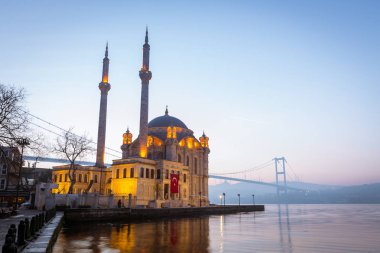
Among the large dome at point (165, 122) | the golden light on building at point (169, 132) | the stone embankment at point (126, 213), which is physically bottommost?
the stone embankment at point (126, 213)

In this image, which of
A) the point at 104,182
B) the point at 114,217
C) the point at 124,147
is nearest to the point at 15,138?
the point at 114,217

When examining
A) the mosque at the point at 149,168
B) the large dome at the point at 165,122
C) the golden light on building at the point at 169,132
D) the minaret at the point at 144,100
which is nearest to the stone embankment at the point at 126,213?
the mosque at the point at 149,168

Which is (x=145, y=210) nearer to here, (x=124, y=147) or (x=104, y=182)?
(x=104, y=182)

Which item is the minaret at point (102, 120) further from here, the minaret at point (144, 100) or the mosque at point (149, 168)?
the minaret at point (144, 100)

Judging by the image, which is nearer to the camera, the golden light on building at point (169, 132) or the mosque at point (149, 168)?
the mosque at point (149, 168)

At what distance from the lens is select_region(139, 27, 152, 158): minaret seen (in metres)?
60.7

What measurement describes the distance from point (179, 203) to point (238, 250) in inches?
1672

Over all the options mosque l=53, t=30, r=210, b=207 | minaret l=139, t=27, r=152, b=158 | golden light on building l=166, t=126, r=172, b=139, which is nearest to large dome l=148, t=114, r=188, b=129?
mosque l=53, t=30, r=210, b=207

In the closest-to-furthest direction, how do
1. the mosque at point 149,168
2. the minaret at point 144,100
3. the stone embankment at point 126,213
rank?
the stone embankment at point 126,213 → the mosque at point 149,168 → the minaret at point 144,100

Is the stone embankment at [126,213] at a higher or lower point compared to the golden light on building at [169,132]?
lower

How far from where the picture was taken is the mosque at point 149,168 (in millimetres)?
57688

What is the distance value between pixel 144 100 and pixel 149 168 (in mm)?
12413

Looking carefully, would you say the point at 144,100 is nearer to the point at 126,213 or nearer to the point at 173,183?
the point at 173,183

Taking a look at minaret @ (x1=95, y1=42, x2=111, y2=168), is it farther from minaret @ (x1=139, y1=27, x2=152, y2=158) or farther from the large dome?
the large dome
